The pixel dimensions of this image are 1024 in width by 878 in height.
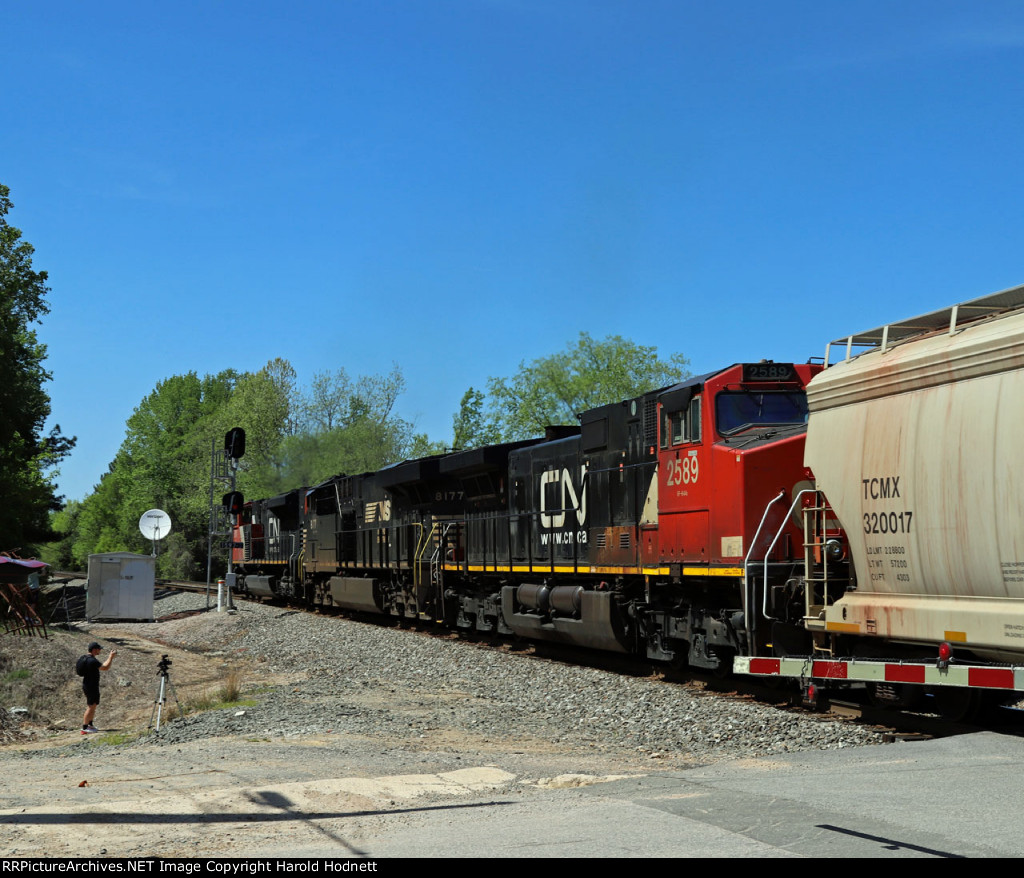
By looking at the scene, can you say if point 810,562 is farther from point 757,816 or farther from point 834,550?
point 757,816

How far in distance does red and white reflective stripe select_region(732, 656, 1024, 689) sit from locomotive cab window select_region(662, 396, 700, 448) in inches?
200

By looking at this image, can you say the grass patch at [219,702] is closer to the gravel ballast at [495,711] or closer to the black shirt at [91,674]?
the gravel ballast at [495,711]

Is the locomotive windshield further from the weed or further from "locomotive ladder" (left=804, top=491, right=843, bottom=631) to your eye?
the weed

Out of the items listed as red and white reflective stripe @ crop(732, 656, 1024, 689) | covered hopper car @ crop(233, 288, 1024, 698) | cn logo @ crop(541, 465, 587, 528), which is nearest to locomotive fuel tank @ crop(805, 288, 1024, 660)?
covered hopper car @ crop(233, 288, 1024, 698)

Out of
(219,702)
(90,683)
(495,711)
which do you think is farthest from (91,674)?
(495,711)

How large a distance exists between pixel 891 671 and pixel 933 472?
71.1 inches

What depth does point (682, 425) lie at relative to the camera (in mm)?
14961

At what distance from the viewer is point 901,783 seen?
824 cm

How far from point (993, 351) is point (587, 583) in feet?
34.8

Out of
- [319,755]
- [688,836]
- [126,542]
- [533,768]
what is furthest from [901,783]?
[126,542]

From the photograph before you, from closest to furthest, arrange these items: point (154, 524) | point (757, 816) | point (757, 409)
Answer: point (757, 816) → point (757, 409) → point (154, 524)

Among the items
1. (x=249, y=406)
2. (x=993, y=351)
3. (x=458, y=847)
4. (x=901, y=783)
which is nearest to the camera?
(x=458, y=847)

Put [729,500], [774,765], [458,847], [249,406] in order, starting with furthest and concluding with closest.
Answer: [249,406]
[729,500]
[774,765]
[458,847]
